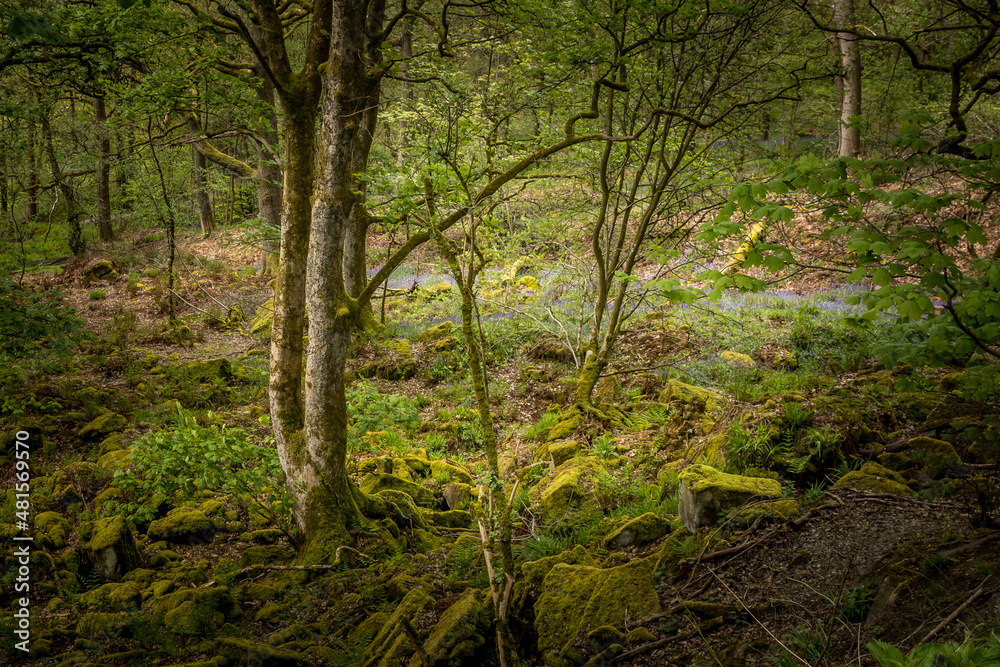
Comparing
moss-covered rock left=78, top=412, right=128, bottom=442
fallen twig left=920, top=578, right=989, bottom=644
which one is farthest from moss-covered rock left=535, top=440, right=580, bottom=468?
moss-covered rock left=78, top=412, right=128, bottom=442

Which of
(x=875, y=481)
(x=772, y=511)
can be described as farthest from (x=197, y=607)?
(x=875, y=481)

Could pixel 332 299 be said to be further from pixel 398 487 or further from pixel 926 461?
pixel 926 461

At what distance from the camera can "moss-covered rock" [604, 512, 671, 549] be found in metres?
4.43

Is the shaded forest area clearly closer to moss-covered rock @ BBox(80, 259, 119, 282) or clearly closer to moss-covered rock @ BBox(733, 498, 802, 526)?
moss-covered rock @ BBox(733, 498, 802, 526)

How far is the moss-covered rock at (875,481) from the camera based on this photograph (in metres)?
3.88

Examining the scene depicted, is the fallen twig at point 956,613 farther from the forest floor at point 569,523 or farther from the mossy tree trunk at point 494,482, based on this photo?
the mossy tree trunk at point 494,482

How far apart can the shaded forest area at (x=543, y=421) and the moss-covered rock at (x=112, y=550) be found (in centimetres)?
3

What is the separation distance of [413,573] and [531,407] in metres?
4.18

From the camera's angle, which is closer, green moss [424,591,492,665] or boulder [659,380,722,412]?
green moss [424,591,492,665]

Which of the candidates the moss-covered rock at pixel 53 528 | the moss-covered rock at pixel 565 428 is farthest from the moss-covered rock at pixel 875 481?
the moss-covered rock at pixel 53 528

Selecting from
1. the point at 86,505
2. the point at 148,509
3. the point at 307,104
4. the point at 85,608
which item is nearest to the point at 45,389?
the point at 86,505

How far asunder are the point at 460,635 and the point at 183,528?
3712 millimetres

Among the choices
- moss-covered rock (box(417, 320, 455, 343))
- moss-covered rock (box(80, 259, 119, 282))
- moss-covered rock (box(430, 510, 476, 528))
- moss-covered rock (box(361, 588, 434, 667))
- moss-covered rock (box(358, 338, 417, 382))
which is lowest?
moss-covered rock (box(430, 510, 476, 528))

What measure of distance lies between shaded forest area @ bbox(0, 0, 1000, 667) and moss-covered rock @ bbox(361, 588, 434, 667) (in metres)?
0.03
